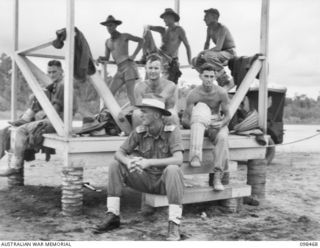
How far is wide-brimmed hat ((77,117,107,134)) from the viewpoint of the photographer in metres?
5.45

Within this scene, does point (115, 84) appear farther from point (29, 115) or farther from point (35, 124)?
point (35, 124)

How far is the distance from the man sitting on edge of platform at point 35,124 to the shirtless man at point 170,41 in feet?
6.07

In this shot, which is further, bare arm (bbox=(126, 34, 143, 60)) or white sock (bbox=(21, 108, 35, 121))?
bare arm (bbox=(126, 34, 143, 60))

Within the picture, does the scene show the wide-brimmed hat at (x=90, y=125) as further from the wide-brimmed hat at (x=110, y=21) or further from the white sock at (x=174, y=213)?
the wide-brimmed hat at (x=110, y=21)

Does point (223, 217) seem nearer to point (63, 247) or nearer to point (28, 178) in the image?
point (63, 247)

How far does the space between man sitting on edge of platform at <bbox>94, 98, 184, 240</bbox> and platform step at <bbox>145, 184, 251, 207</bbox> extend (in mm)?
149

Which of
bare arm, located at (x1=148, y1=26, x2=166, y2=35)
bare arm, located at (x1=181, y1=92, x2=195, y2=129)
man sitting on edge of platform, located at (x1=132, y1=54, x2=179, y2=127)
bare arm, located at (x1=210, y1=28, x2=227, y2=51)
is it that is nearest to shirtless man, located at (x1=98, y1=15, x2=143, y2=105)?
bare arm, located at (x1=148, y1=26, x2=166, y2=35)

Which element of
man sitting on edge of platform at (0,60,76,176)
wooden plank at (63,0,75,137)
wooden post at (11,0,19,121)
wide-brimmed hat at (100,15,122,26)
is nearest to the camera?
wooden plank at (63,0,75,137)

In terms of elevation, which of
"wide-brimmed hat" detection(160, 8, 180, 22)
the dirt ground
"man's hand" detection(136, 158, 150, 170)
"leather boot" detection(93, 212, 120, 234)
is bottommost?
the dirt ground

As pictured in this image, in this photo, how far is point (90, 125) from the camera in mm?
5543

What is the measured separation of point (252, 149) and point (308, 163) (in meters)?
5.46

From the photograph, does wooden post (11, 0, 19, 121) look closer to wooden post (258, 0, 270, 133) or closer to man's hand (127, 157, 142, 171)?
man's hand (127, 157, 142, 171)

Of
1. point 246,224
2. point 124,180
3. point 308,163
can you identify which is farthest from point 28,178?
point 308,163

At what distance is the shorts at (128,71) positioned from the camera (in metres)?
7.73
